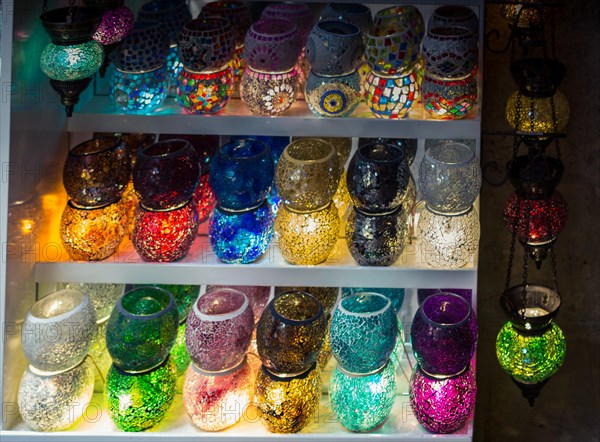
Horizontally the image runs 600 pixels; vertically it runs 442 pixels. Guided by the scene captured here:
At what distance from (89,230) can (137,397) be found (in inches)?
16.0

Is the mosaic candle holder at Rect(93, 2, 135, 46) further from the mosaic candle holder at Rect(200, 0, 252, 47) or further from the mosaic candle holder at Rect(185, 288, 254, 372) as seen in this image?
the mosaic candle holder at Rect(185, 288, 254, 372)

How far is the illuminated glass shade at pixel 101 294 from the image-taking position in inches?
79.1

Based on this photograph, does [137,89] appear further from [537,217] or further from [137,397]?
[537,217]

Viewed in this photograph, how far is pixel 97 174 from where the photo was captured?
1825mm

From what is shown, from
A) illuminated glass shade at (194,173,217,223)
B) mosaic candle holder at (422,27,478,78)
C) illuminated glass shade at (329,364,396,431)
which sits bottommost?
illuminated glass shade at (329,364,396,431)

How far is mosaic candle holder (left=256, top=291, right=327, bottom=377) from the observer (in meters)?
1.75

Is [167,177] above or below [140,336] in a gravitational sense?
above

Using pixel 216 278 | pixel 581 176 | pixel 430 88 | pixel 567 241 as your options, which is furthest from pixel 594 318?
pixel 216 278

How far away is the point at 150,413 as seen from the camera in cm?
185

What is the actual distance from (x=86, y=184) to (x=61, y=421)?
563 mm

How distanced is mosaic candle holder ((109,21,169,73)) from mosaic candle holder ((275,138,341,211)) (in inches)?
15.6

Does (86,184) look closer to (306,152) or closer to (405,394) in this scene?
(306,152)

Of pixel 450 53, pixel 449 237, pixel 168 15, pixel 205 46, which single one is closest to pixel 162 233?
pixel 205 46

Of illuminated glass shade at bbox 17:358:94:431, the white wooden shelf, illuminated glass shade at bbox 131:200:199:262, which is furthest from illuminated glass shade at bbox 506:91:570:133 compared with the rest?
illuminated glass shade at bbox 17:358:94:431
